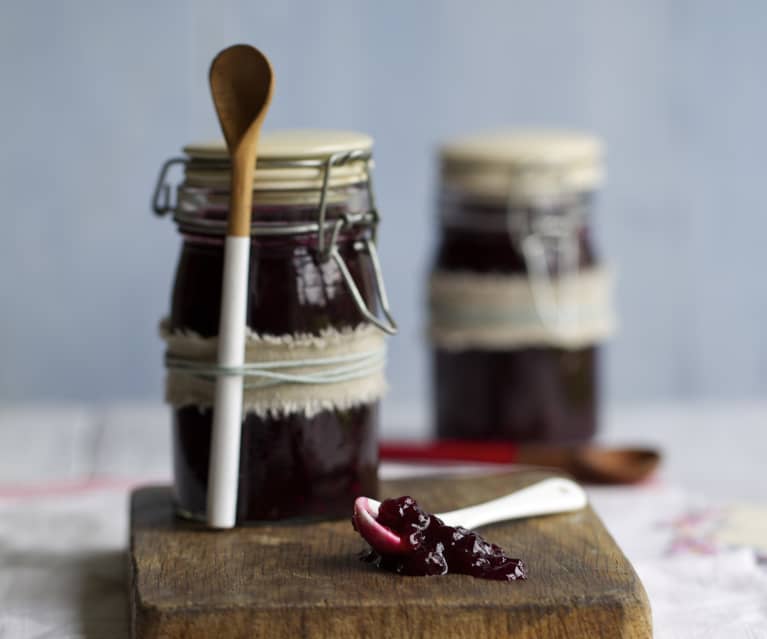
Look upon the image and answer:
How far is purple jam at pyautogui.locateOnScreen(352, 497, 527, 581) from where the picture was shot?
931mm

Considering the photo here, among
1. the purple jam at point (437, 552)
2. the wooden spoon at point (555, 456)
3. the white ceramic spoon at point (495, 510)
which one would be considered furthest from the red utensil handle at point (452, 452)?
the purple jam at point (437, 552)

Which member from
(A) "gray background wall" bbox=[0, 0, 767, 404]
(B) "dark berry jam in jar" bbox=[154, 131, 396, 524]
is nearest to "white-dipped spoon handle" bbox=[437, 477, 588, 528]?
(B) "dark berry jam in jar" bbox=[154, 131, 396, 524]

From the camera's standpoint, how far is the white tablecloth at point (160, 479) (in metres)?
1.09

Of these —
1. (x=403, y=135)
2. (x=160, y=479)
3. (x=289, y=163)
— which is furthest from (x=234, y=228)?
(x=403, y=135)

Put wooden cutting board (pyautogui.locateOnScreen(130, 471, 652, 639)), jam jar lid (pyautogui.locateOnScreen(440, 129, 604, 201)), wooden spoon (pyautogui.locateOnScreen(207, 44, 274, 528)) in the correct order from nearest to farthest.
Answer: wooden cutting board (pyautogui.locateOnScreen(130, 471, 652, 639)) < wooden spoon (pyautogui.locateOnScreen(207, 44, 274, 528)) < jam jar lid (pyautogui.locateOnScreen(440, 129, 604, 201))

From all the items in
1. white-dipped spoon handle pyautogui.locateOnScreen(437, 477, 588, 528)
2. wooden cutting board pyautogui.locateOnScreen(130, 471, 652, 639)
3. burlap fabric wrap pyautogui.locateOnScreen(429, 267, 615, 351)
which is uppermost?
burlap fabric wrap pyautogui.locateOnScreen(429, 267, 615, 351)

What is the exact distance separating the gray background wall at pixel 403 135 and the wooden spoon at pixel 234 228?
1165 millimetres

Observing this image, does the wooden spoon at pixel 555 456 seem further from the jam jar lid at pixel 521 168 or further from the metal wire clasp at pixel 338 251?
the metal wire clasp at pixel 338 251

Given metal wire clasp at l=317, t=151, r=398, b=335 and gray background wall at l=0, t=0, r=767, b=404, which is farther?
gray background wall at l=0, t=0, r=767, b=404

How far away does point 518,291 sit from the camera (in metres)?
1.72

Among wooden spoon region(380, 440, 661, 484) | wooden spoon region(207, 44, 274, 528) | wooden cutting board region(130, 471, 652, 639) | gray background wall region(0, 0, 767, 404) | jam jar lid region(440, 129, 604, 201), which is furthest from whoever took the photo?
gray background wall region(0, 0, 767, 404)

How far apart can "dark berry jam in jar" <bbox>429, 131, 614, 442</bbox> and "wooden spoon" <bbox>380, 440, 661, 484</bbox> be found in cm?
5

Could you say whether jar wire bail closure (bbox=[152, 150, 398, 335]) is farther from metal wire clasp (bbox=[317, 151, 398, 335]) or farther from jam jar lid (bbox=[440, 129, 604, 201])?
jam jar lid (bbox=[440, 129, 604, 201])

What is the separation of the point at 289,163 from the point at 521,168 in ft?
2.33
